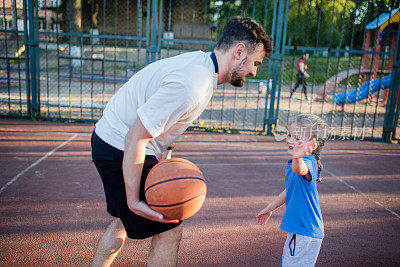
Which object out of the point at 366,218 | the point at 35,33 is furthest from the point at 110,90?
the point at 366,218

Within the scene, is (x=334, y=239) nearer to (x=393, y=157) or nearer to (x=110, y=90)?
(x=393, y=157)

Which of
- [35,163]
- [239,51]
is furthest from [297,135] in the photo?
[35,163]

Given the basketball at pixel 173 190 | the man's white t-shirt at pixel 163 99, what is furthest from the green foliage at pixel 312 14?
the basketball at pixel 173 190

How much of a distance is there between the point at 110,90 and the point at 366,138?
1045 centimetres

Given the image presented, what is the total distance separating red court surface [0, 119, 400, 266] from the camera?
305cm

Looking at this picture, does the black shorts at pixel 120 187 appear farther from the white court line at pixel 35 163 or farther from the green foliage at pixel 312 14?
the green foliage at pixel 312 14

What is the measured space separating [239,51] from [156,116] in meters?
0.68

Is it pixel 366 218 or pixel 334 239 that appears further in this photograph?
pixel 366 218

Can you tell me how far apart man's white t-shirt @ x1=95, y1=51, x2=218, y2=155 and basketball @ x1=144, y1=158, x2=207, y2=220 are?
0.25 meters

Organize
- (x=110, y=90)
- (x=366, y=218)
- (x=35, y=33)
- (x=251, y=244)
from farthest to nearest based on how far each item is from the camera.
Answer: (x=110, y=90)
(x=35, y=33)
(x=366, y=218)
(x=251, y=244)

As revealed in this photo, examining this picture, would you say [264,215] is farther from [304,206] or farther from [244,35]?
[244,35]

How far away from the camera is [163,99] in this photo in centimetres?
177

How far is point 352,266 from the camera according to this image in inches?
117

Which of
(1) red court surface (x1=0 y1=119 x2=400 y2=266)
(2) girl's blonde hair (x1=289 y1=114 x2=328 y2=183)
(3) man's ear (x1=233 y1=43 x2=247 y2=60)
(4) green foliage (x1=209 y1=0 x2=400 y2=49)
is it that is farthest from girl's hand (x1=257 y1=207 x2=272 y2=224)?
(4) green foliage (x1=209 y1=0 x2=400 y2=49)
